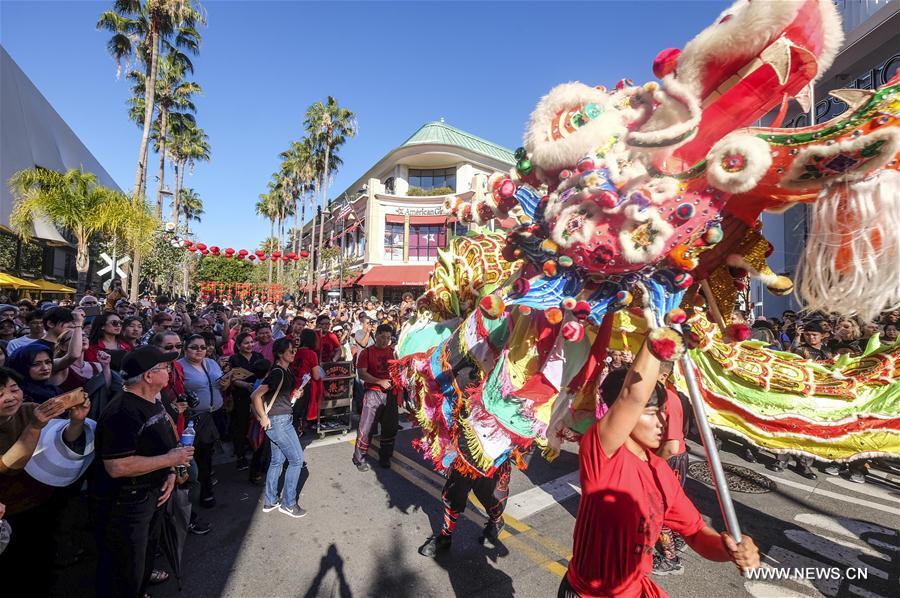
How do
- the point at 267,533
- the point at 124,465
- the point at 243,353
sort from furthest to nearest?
the point at 243,353 → the point at 267,533 → the point at 124,465

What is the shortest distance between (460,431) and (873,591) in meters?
3.36

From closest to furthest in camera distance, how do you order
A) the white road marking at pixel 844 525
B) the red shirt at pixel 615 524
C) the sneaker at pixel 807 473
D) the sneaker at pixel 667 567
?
the red shirt at pixel 615 524, the sneaker at pixel 667 567, the white road marking at pixel 844 525, the sneaker at pixel 807 473

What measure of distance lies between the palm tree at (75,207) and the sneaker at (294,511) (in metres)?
13.9

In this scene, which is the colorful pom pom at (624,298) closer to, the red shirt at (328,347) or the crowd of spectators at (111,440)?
the crowd of spectators at (111,440)

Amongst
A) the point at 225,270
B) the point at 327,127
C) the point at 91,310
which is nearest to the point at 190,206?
the point at 225,270

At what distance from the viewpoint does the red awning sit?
24734 mm

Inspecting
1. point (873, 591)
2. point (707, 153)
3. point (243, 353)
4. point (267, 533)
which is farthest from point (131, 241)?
point (873, 591)

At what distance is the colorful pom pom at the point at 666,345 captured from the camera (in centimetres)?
158

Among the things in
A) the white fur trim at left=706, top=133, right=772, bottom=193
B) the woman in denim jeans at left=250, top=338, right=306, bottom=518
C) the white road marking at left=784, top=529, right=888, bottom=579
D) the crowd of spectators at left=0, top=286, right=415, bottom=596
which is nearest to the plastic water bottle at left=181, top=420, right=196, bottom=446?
the crowd of spectators at left=0, top=286, right=415, bottom=596

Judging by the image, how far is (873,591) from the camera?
3211 millimetres

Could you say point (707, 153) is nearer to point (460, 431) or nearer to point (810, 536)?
point (460, 431)

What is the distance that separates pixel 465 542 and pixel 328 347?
13.8 feet

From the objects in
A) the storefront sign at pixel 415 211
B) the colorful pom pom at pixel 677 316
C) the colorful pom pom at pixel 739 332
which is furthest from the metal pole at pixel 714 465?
the storefront sign at pixel 415 211

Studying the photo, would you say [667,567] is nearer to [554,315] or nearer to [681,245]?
[554,315]
